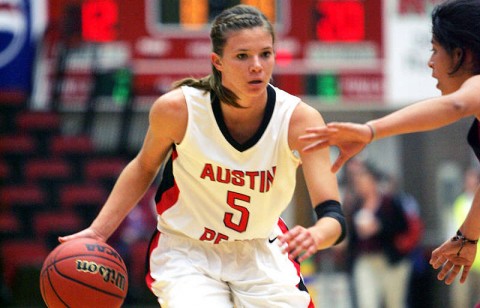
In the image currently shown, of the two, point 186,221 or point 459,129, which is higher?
point 186,221

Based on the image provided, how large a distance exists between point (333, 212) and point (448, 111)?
0.88 meters

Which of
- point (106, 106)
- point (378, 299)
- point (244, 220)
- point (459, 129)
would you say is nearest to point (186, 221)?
point (244, 220)

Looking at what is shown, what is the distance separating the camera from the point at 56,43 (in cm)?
1153

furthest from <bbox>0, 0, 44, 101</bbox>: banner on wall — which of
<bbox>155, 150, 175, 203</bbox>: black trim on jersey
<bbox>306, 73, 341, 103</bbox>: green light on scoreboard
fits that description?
<bbox>155, 150, 175, 203</bbox>: black trim on jersey

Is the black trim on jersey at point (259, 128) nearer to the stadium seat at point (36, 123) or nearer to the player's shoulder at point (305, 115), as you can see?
the player's shoulder at point (305, 115)

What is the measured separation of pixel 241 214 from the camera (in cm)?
462

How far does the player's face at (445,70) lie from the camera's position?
4211 millimetres

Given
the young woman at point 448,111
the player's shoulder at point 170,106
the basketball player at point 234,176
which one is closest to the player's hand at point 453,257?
the young woman at point 448,111

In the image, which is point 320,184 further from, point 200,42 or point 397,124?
point 200,42

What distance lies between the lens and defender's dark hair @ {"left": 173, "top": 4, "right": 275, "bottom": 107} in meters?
4.54

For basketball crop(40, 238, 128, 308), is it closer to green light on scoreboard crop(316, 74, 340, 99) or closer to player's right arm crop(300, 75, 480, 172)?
player's right arm crop(300, 75, 480, 172)

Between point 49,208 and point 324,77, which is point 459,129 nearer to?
point 324,77

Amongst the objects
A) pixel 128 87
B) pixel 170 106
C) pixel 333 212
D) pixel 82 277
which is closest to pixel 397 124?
pixel 333 212

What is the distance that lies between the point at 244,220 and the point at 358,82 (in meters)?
7.11
